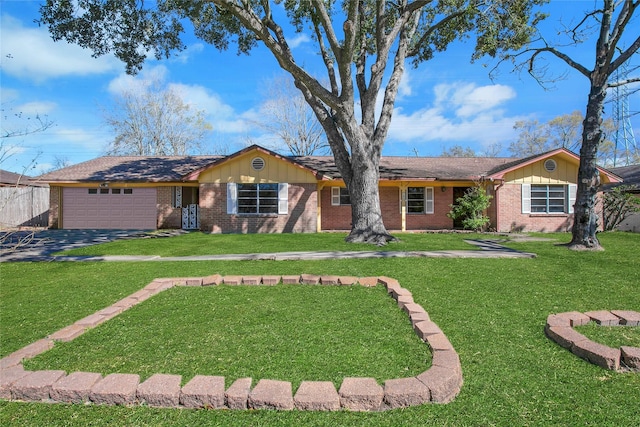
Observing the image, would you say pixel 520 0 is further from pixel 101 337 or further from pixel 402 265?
pixel 101 337

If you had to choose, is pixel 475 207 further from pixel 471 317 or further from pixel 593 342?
pixel 593 342

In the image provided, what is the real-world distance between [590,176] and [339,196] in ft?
31.9

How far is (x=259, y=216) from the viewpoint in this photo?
51.0ft

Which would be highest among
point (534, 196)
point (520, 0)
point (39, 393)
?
point (520, 0)

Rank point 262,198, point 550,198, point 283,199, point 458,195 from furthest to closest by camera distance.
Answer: point 458,195 < point 550,198 < point 262,198 < point 283,199

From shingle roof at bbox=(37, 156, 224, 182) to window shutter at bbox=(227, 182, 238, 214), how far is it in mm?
1335

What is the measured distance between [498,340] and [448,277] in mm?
2778

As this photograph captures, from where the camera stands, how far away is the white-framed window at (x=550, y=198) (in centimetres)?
1619

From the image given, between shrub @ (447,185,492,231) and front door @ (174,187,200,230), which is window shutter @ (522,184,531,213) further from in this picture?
front door @ (174,187,200,230)

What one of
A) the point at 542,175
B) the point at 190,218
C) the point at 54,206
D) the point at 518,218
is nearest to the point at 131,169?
the point at 54,206

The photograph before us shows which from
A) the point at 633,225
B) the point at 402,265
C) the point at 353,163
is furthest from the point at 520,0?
the point at 633,225


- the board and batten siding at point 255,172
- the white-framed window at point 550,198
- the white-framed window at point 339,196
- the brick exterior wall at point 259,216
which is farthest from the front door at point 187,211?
the white-framed window at point 550,198

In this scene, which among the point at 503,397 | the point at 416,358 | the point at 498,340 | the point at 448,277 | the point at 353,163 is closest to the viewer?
the point at 503,397

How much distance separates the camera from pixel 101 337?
3.62 m
